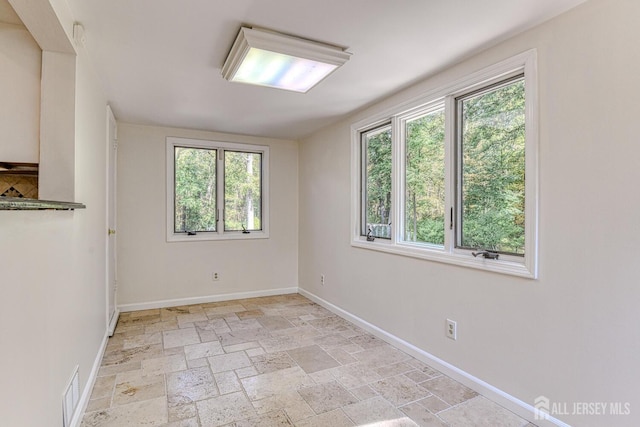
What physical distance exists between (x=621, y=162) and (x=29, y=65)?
10.2 ft

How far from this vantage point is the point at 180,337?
10.9 ft

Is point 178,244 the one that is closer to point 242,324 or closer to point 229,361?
point 242,324

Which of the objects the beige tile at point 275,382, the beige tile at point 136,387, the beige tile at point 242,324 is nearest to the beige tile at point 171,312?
the beige tile at point 242,324

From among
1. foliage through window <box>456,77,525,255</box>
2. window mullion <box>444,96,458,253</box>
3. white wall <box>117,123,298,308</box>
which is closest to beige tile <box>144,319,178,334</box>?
white wall <box>117,123,298,308</box>

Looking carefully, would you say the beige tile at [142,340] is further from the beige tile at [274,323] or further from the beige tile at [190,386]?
the beige tile at [274,323]

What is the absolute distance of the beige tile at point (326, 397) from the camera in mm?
2160

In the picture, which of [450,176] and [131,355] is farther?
[131,355]

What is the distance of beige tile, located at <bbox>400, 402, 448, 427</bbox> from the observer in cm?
Result: 198

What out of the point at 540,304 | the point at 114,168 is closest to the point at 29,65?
the point at 114,168

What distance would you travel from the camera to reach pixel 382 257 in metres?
3.29

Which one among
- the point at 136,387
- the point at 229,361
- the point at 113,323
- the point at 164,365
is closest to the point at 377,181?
the point at 229,361

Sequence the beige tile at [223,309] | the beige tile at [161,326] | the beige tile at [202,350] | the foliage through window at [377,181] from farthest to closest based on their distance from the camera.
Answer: the beige tile at [223,309], the beige tile at [161,326], the foliage through window at [377,181], the beige tile at [202,350]

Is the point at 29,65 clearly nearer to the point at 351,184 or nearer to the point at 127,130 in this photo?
the point at 127,130

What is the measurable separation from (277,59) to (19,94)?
1.46 meters
